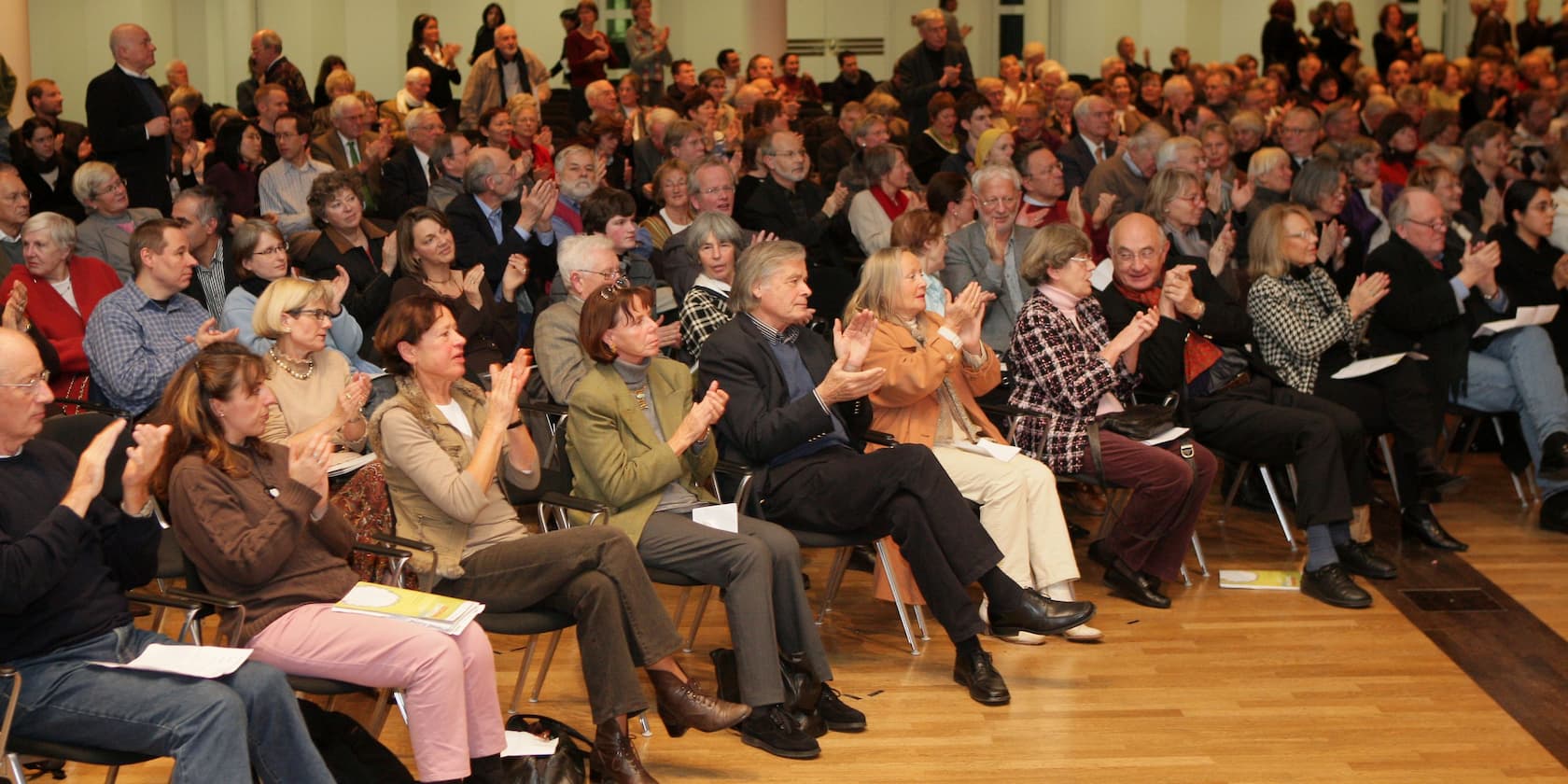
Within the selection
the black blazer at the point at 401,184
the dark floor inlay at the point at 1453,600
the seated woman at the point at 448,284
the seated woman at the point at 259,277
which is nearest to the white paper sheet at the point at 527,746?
the seated woman at the point at 259,277

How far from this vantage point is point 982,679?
4.50 m

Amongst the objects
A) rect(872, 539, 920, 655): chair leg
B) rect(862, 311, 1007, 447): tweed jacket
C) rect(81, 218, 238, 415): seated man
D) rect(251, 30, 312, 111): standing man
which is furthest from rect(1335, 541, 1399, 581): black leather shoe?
rect(251, 30, 312, 111): standing man

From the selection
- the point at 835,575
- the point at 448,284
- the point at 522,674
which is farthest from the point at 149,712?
the point at 448,284

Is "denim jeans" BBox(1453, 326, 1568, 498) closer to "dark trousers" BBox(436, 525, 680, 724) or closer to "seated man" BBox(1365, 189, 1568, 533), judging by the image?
"seated man" BBox(1365, 189, 1568, 533)

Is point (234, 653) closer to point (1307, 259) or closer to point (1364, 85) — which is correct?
point (1307, 259)

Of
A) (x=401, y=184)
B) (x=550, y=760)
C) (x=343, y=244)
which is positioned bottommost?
(x=550, y=760)

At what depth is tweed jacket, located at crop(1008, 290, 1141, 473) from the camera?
529cm

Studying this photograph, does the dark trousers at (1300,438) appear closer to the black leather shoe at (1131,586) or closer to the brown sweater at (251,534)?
the black leather shoe at (1131,586)

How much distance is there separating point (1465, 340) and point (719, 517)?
3581mm

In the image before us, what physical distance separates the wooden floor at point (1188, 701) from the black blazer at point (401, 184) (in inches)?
131

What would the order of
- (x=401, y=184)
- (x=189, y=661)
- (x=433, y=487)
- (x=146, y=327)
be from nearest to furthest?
(x=189, y=661) → (x=433, y=487) → (x=146, y=327) → (x=401, y=184)

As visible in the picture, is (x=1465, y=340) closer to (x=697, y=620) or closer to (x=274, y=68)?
(x=697, y=620)

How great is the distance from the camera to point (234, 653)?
3232 millimetres

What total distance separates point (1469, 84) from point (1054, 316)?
9892 mm
